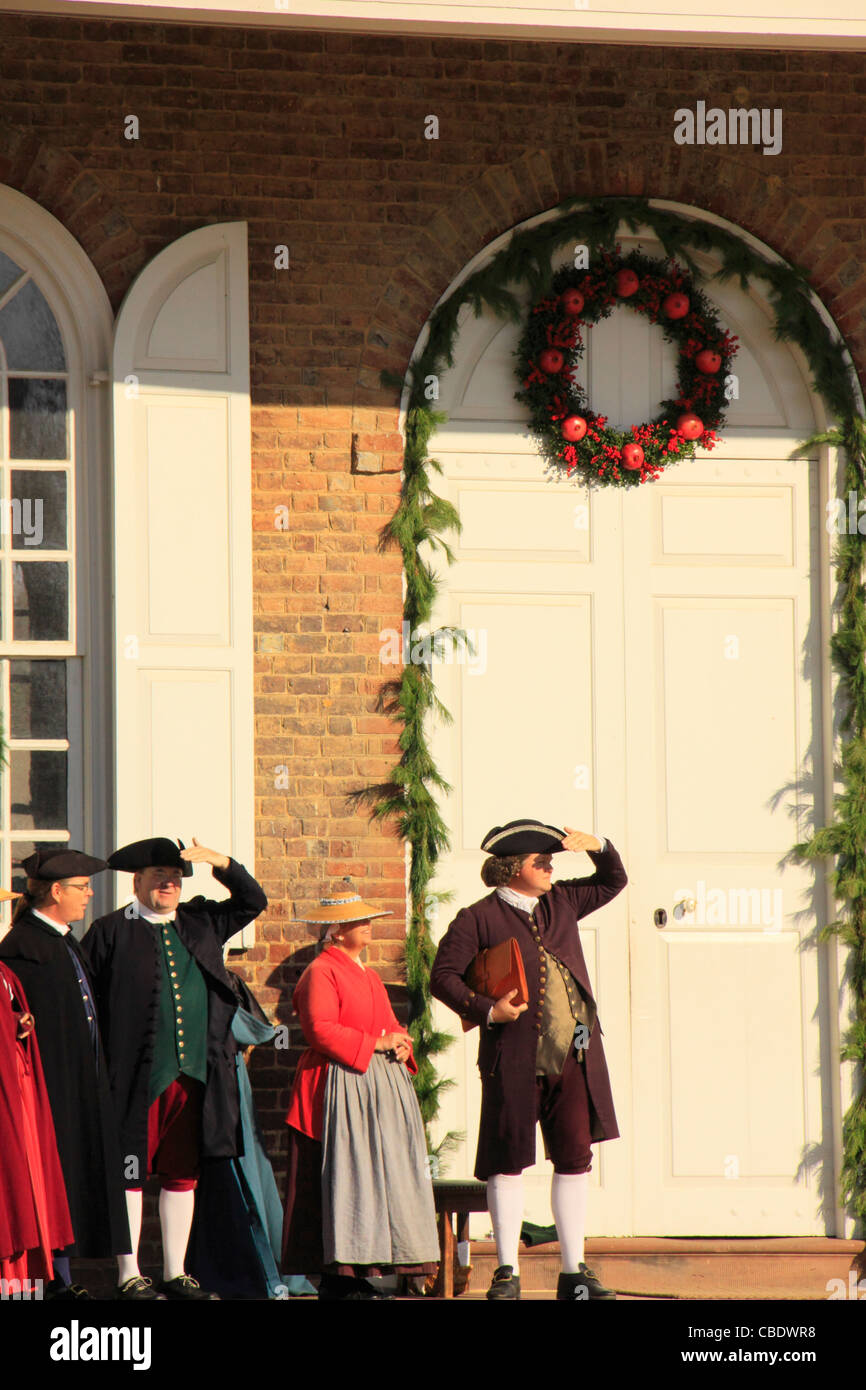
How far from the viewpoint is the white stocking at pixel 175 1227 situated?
264 inches

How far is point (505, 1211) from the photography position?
6754mm

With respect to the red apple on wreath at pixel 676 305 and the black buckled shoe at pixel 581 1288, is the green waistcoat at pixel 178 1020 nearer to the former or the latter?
the black buckled shoe at pixel 581 1288

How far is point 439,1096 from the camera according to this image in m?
7.74

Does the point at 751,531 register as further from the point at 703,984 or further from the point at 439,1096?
the point at 439,1096

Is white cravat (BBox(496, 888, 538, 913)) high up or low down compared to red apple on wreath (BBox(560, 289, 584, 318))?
down

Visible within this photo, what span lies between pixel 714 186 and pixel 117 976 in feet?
14.1

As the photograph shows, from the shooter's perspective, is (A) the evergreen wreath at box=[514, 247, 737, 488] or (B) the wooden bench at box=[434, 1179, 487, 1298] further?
(A) the evergreen wreath at box=[514, 247, 737, 488]

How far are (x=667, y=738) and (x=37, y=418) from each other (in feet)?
10.00

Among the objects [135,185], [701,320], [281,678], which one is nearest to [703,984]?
[281,678]

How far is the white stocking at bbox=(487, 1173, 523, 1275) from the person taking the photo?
6.75 m

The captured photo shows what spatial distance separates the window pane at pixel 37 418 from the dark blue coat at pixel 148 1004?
6.82 ft

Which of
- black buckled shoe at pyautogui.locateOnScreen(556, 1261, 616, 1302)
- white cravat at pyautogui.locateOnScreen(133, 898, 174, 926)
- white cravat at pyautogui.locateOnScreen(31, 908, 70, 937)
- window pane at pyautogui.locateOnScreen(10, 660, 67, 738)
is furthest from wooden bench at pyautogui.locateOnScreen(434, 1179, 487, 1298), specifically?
window pane at pyautogui.locateOnScreen(10, 660, 67, 738)

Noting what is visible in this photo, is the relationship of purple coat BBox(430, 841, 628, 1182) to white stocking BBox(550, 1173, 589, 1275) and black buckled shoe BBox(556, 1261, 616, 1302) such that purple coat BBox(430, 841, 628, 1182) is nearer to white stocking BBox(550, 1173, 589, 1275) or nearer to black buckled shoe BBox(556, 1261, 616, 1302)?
white stocking BBox(550, 1173, 589, 1275)

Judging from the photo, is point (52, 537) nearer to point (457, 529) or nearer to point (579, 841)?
point (457, 529)
